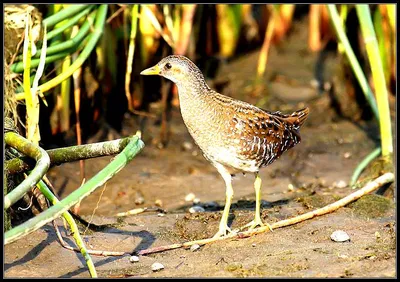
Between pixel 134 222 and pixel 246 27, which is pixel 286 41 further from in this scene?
pixel 134 222

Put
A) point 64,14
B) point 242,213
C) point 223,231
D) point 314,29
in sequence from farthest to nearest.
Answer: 1. point 314,29
2. point 64,14
3. point 242,213
4. point 223,231

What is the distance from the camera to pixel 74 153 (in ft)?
14.8

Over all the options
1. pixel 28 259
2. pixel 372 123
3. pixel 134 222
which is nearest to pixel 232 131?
pixel 134 222

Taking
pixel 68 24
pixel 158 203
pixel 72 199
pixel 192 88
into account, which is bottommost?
pixel 158 203

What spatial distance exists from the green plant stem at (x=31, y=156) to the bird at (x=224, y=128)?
1.10m

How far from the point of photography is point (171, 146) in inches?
299

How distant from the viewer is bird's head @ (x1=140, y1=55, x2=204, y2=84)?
5207 millimetres

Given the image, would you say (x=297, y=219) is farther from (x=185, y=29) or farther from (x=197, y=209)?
(x=185, y=29)

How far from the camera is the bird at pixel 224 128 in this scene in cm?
505

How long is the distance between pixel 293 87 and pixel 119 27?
8.01 ft

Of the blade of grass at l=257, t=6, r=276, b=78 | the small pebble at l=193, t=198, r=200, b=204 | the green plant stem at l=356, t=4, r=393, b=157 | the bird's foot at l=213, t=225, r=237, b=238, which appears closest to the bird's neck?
the bird's foot at l=213, t=225, r=237, b=238

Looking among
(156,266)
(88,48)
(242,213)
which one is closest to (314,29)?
(88,48)

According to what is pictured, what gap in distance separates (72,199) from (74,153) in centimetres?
74

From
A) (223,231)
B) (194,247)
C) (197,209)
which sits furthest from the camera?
(197,209)
